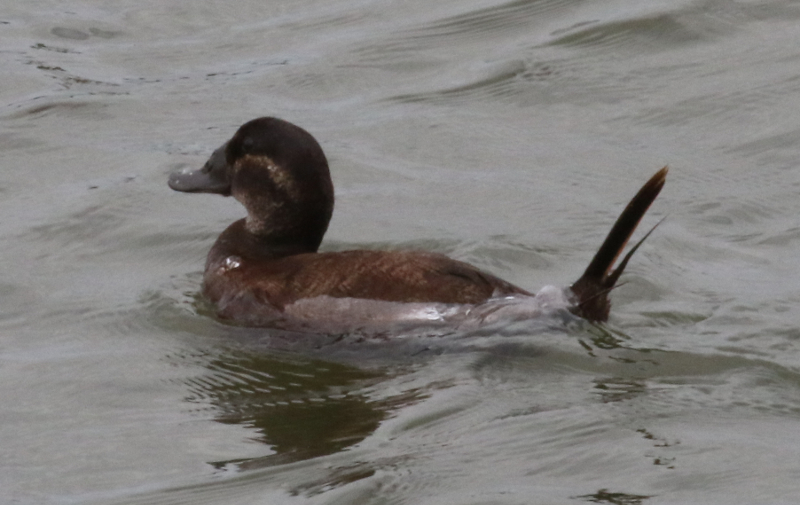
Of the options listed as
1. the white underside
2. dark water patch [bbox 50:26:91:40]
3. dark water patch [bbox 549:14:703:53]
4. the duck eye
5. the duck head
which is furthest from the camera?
dark water patch [bbox 50:26:91:40]

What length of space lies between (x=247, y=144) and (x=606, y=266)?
6.06 feet

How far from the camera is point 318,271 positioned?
5.71 metres

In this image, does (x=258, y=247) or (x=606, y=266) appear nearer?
(x=606, y=266)

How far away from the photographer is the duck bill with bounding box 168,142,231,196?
21.9ft

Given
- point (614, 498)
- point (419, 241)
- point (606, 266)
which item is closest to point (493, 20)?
point (419, 241)

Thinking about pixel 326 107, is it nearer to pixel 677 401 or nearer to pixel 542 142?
pixel 542 142

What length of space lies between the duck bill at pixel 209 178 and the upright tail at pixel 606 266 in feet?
6.48

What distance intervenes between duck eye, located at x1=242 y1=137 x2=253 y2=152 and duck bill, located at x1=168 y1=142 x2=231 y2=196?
0.74 ft

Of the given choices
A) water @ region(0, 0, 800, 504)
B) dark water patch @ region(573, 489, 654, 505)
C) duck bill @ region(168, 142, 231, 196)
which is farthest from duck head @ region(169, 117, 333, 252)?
dark water patch @ region(573, 489, 654, 505)

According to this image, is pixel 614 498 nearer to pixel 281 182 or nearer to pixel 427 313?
pixel 427 313

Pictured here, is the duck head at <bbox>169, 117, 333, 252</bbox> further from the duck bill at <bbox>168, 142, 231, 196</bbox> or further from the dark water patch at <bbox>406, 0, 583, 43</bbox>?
the dark water patch at <bbox>406, 0, 583, 43</bbox>

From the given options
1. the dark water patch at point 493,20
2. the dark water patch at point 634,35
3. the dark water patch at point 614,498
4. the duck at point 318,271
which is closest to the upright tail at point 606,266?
the duck at point 318,271

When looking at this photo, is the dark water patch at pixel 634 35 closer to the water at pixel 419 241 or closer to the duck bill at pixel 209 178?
the water at pixel 419 241

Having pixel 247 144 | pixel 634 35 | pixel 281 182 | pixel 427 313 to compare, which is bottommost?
pixel 427 313
